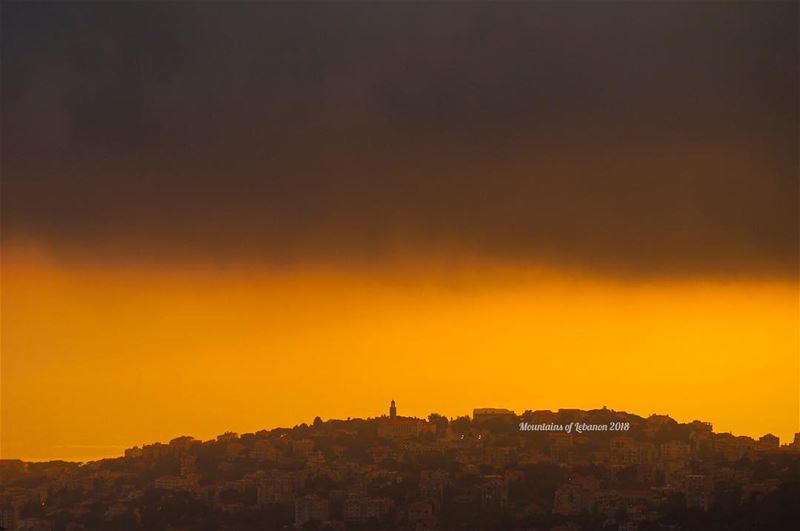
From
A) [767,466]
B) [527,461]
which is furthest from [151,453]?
[767,466]

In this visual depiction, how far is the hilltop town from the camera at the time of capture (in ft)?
118

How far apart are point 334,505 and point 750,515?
9365 mm

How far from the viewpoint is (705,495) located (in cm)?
3538

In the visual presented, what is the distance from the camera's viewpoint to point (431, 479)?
39375 millimetres

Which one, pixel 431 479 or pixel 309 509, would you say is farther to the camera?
pixel 431 479

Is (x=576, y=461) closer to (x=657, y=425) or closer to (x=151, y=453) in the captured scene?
(x=657, y=425)

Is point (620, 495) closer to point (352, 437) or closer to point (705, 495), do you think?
point (705, 495)

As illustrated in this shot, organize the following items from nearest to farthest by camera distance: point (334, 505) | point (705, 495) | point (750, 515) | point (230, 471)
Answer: point (750, 515) < point (705, 495) < point (334, 505) < point (230, 471)

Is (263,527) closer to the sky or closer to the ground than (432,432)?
closer to the ground

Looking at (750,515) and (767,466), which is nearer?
(750,515)

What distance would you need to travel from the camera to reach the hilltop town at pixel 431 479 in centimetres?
3603

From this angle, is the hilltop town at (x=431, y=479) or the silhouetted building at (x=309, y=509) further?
the silhouetted building at (x=309, y=509)

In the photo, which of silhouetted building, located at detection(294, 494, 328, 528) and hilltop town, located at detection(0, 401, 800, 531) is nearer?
hilltop town, located at detection(0, 401, 800, 531)

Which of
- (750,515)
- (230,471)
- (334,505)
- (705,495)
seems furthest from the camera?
(230,471)
